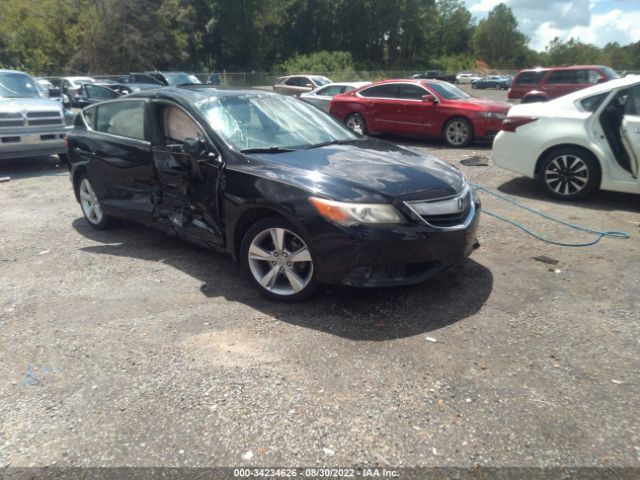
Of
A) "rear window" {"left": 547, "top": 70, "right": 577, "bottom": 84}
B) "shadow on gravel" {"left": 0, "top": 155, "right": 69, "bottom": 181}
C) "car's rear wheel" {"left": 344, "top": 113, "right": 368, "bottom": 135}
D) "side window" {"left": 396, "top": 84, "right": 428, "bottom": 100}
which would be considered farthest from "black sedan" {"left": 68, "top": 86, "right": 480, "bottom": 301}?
"rear window" {"left": 547, "top": 70, "right": 577, "bottom": 84}

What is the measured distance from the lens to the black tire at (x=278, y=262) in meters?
3.63

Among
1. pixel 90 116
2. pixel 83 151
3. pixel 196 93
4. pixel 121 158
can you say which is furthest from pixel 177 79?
pixel 196 93

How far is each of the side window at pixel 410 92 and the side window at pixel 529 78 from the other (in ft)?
34.9

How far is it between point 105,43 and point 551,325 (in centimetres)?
4559

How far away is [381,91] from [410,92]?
34.4 inches

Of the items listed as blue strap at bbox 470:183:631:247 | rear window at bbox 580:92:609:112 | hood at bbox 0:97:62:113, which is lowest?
blue strap at bbox 470:183:631:247

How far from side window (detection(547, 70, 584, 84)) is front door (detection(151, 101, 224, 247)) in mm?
18271

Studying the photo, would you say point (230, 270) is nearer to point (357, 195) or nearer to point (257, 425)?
point (357, 195)

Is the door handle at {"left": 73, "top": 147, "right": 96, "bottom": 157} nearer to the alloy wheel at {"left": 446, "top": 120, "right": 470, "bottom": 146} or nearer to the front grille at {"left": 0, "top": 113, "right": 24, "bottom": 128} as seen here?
the front grille at {"left": 0, "top": 113, "right": 24, "bottom": 128}

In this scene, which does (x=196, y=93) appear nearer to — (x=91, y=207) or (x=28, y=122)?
(x=91, y=207)

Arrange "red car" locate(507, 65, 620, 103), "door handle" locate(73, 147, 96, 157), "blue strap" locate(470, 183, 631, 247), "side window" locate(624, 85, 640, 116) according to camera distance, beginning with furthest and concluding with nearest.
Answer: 1. "red car" locate(507, 65, 620, 103)
2. "side window" locate(624, 85, 640, 116)
3. "door handle" locate(73, 147, 96, 157)
4. "blue strap" locate(470, 183, 631, 247)

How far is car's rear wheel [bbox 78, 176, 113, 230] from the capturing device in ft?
18.7

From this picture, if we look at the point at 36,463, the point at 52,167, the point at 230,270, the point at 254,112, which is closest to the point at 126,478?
the point at 36,463

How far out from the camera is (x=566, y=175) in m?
6.45
